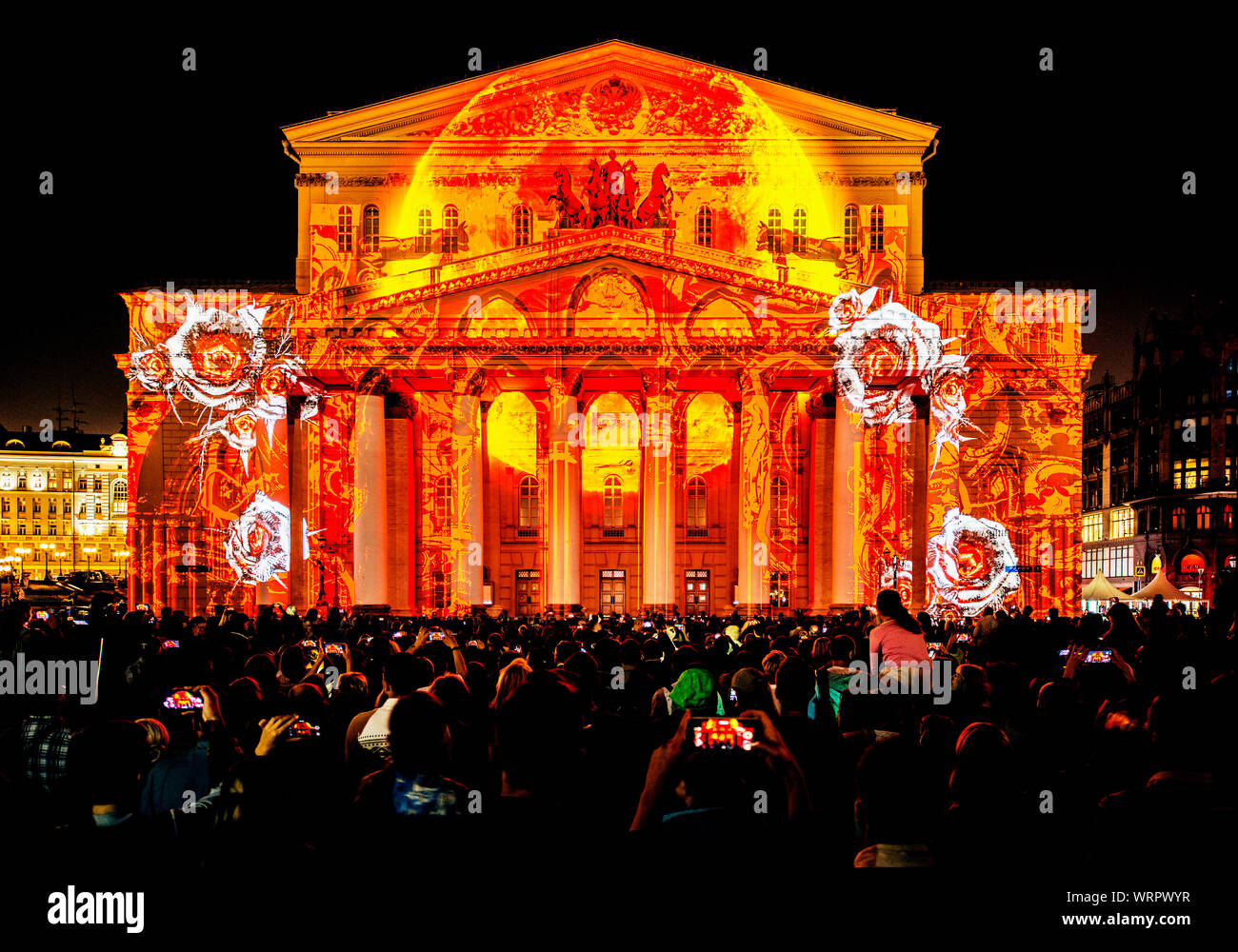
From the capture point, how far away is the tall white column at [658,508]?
135 ft

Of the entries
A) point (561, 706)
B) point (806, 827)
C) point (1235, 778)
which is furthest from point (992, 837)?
point (561, 706)

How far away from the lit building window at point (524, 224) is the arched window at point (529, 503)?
33.8 feet

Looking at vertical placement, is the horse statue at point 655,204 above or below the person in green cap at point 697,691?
above

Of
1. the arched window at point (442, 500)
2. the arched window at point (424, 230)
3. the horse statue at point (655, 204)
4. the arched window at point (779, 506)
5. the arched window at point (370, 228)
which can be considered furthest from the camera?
the arched window at point (370, 228)

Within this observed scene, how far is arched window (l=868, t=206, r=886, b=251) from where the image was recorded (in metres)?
48.1

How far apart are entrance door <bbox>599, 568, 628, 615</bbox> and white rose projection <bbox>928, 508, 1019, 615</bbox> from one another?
13.4 metres

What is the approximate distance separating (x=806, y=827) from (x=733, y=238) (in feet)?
142

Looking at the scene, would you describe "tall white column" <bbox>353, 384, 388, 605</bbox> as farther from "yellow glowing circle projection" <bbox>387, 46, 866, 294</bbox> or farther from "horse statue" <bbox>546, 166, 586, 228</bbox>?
"horse statue" <bbox>546, 166, 586, 228</bbox>

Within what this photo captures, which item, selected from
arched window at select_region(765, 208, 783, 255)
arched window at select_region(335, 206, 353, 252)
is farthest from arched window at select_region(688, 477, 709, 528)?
arched window at select_region(335, 206, 353, 252)

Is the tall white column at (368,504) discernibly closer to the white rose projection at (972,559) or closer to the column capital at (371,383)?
the column capital at (371,383)

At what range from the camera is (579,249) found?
40.2 metres

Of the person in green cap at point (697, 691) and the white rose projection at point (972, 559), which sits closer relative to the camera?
the person in green cap at point (697, 691)

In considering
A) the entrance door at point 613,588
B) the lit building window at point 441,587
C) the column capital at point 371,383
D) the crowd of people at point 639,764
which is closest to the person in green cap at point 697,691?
the crowd of people at point 639,764

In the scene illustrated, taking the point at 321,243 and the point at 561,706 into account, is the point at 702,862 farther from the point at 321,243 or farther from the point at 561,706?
the point at 321,243
